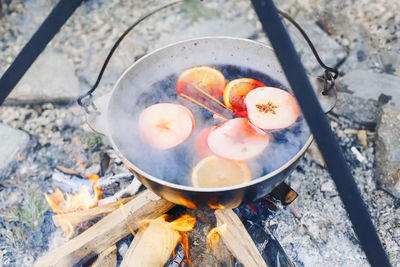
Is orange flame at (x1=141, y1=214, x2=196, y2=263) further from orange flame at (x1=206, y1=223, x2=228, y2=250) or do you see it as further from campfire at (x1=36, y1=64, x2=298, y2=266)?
orange flame at (x1=206, y1=223, x2=228, y2=250)

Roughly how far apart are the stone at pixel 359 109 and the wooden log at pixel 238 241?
1.34 m

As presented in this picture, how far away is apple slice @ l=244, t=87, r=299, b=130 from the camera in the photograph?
178 centimetres

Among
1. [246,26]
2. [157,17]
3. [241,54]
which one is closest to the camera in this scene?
[241,54]

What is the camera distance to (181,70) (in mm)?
2131

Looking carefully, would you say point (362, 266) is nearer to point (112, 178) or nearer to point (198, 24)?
point (112, 178)

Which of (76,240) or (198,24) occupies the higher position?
(198,24)

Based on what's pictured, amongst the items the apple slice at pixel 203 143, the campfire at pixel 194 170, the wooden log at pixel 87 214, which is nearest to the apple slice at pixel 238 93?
the campfire at pixel 194 170

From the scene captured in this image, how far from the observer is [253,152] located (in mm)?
1663

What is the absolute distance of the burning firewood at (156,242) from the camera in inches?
73.0

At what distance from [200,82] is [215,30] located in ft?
5.34

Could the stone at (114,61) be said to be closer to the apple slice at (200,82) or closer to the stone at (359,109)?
the apple slice at (200,82)

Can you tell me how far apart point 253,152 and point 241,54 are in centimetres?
72

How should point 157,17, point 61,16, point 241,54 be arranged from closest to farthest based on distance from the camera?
point 61,16 < point 241,54 < point 157,17

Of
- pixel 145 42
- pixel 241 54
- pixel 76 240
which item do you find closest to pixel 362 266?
pixel 241 54
